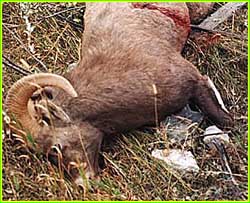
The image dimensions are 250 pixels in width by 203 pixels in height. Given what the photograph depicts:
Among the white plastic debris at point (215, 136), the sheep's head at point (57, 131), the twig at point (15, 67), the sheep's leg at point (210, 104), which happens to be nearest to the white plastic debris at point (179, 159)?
the white plastic debris at point (215, 136)

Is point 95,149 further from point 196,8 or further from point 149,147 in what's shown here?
point 196,8

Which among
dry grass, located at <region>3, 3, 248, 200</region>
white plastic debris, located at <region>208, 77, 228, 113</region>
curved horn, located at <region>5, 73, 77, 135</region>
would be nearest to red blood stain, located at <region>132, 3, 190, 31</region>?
dry grass, located at <region>3, 3, 248, 200</region>

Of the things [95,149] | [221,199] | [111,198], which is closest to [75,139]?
[95,149]

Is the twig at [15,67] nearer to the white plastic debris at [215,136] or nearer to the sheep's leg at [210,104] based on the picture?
the sheep's leg at [210,104]

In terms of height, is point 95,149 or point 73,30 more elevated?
point 73,30

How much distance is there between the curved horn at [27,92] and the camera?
18.9 ft

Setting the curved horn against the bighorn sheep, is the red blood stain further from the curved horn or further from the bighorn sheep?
the curved horn

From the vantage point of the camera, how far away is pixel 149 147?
620cm

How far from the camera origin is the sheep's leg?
6.28m

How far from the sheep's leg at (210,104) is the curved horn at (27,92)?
3.52ft

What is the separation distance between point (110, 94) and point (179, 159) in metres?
0.74

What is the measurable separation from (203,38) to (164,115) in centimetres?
108

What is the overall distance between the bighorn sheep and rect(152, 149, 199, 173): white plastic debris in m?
Answer: 0.28

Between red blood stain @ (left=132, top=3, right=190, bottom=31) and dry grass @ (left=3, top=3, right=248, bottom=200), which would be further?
red blood stain @ (left=132, top=3, right=190, bottom=31)
